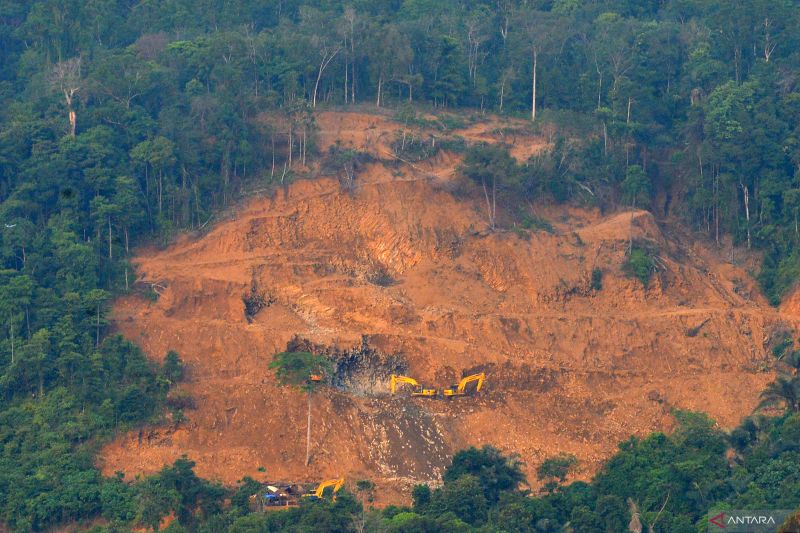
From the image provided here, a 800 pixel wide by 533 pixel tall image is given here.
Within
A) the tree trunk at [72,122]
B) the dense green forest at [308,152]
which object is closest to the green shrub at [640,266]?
the dense green forest at [308,152]

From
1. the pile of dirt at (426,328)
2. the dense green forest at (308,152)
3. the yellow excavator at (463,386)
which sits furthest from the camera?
the yellow excavator at (463,386)

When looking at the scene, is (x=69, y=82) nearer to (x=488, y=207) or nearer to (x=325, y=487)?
(x=488, y=207)

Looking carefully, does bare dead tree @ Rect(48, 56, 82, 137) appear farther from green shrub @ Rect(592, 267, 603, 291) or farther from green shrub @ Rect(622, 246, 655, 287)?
green shrub @ Rect(622, 246, 655, 287)

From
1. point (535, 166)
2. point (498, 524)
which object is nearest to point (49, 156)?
point (535, 166)

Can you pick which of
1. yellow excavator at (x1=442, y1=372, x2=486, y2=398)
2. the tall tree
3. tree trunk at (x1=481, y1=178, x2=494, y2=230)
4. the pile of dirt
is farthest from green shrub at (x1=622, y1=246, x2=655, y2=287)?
the tall tree

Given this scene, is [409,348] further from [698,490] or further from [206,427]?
[698,490]

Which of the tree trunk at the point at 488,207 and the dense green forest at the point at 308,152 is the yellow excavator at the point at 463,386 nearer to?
the dense green forest at the point at 308,152
